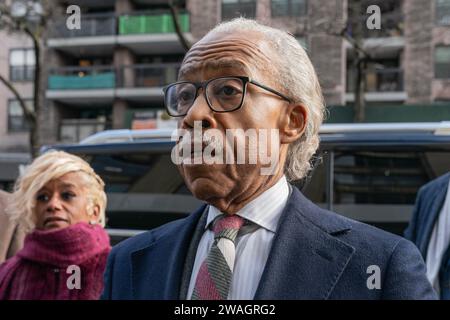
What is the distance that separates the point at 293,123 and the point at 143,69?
57.7 feet

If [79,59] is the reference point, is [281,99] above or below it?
below

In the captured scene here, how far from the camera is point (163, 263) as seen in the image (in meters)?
1.25

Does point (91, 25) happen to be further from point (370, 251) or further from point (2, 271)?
point (370, 251)

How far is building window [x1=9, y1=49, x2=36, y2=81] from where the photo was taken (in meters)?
19.9

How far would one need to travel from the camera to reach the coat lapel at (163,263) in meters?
1.19

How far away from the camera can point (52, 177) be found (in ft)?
7.23

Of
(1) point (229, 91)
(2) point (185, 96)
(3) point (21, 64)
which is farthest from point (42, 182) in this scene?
(3) point (21, 64)

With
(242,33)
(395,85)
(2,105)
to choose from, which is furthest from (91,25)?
(242,33)

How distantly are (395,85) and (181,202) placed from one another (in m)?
14.0

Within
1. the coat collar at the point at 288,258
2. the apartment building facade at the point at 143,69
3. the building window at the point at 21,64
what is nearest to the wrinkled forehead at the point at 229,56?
the coat collar at the point at 288,258

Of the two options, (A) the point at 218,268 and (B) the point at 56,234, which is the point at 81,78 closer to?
(B) the point at 56,234

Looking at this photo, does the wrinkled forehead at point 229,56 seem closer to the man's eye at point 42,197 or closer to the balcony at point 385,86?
the man's eye at point 42,197

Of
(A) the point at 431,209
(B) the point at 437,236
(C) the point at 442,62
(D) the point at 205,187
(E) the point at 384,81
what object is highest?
(C) the point at 442,62
